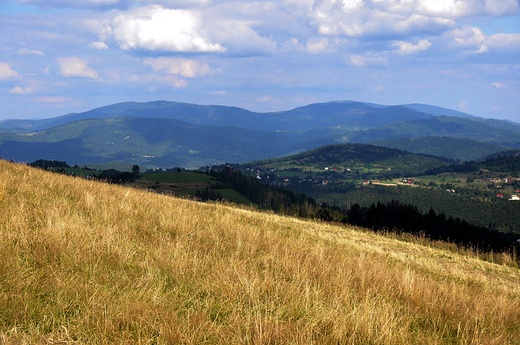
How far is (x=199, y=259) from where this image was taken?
5855mm

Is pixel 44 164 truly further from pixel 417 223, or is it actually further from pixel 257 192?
pixel 257 192

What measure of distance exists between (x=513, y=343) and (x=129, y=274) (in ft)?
18.0

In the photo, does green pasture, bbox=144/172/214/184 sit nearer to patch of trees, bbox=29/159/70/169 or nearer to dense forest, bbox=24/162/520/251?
dense forest, bbox=24/162/520/251

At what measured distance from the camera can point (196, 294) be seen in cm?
463

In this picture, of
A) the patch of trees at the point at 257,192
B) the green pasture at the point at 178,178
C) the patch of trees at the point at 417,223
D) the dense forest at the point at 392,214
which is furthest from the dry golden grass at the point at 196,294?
the green pasture at the point at 178,178

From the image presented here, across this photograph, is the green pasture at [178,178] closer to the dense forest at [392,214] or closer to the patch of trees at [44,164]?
the dense forest at [392,214]

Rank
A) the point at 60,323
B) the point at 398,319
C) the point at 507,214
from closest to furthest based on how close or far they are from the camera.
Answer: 1. the point at 60,323
2. the point at 398,319
3. the point at 507,214

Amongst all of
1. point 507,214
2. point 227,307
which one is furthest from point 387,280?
point 507,214

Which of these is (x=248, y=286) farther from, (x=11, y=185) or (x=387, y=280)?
(x=11, y=185)

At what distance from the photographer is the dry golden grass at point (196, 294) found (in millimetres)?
3699

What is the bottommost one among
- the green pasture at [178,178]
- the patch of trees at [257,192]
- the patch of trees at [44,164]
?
the patch of trees at [257,192]

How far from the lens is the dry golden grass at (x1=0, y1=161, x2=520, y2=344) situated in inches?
146

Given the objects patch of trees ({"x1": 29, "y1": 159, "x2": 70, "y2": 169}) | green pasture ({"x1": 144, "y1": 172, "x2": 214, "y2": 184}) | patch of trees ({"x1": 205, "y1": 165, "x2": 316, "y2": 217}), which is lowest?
patch of trees ({"x1": 205, "y1": 165, "x2": 316, "y2": 217})

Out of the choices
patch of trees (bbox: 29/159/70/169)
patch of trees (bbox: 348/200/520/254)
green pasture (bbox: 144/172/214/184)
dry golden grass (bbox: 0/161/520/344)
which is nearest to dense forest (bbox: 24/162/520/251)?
patch of trees (bbox: 348/200/520/254)
